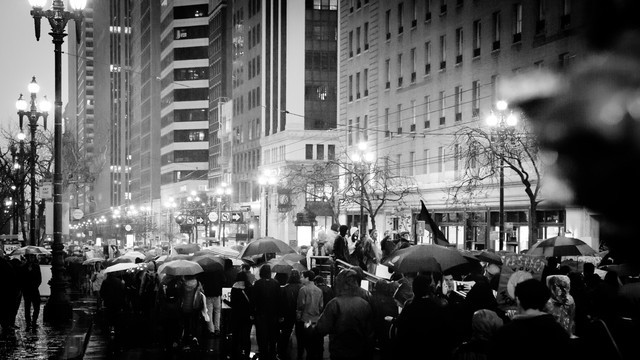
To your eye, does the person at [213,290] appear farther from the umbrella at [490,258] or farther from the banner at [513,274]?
the banner at [513,274]

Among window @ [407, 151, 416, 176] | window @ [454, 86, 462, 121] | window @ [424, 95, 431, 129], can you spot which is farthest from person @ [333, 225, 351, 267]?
window @ [407, 151, 416, 176]

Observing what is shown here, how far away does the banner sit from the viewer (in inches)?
532

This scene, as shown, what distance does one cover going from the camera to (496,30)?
5281 centimetres

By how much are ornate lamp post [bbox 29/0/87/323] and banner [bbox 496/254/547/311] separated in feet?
48.3

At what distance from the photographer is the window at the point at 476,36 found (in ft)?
180

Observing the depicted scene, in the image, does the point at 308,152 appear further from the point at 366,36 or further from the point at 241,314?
the point at 241,314

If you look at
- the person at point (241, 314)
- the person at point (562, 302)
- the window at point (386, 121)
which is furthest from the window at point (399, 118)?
the person at point (562, 302)

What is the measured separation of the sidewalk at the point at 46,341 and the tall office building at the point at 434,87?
78.0ft

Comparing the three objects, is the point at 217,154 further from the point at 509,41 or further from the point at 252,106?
the point at 509,41

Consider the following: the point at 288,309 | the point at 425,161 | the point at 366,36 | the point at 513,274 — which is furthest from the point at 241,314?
the point at 366,36

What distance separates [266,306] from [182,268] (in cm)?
343

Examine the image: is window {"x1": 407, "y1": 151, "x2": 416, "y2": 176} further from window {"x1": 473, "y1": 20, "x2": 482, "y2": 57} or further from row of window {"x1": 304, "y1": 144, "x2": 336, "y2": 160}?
row of window {"x1": 304, "y1": 144, "x2": 336, "y2": 160}

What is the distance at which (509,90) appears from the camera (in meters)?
3.72

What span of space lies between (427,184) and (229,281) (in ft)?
134
